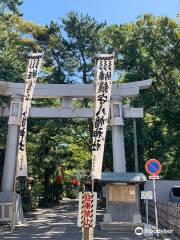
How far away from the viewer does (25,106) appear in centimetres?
1579

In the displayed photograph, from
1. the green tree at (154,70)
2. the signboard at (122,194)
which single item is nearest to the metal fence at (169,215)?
the signboard at (122,194)

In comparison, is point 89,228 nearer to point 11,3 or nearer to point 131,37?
point 131,37

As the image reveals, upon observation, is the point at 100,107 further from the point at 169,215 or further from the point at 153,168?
the point at 169,215

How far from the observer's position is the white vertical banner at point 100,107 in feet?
40.6

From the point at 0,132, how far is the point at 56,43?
12.5m

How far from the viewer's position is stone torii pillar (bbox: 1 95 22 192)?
19609mm

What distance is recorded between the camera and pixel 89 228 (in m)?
9.88

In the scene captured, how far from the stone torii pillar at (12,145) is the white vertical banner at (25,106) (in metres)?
3.91

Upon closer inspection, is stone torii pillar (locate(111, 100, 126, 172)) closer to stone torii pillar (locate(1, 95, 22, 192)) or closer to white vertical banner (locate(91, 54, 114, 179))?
white vertical banner (locate(91, 54, 114, 179))

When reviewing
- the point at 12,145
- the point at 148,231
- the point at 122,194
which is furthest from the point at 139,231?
the point at 12,145

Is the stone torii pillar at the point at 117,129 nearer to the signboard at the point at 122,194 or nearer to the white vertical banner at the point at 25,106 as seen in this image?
the signboard at the point at 122,194

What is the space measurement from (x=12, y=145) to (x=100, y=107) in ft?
25.9

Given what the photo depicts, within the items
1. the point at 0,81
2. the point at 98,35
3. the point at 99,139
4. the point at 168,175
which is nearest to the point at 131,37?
the point at 98,35

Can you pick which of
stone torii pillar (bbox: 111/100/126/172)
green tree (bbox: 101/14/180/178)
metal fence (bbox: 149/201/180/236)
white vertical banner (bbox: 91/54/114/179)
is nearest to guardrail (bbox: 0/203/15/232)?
stone torii pillar (bbox: 111/100/126/172)
